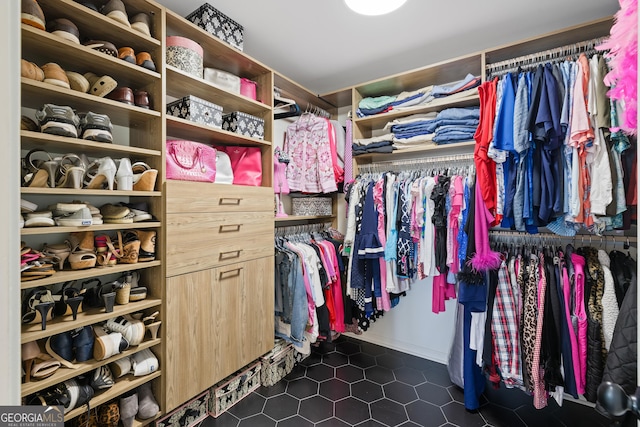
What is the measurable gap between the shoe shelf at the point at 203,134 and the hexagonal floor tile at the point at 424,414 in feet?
6.46

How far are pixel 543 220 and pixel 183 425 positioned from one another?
7.34ft

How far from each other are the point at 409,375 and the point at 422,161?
1617mm

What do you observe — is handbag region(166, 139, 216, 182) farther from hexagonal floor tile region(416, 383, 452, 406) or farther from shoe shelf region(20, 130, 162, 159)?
hexagonal floor tile region(416, 383, 452, 406)

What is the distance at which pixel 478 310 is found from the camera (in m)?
1.73

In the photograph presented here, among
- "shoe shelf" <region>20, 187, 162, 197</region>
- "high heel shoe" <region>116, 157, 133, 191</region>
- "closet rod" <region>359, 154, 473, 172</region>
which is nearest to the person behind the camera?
"shoe shelf" <region>20, 187, 162, 197</region>

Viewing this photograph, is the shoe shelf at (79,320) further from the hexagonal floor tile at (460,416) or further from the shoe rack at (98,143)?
the hexagonal floor tile at (460,416)

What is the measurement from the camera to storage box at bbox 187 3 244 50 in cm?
166

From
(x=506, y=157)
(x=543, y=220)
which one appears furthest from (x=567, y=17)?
(x=543, y=220)

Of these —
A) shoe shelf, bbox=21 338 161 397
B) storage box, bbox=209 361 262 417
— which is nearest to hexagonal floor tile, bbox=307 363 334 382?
storage box, bbox=209 361 262 417

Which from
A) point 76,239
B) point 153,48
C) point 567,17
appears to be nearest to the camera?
point 76,239

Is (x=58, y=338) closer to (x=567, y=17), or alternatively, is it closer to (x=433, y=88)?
(x=433, y=88)

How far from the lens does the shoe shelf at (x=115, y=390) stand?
4.09 feet
